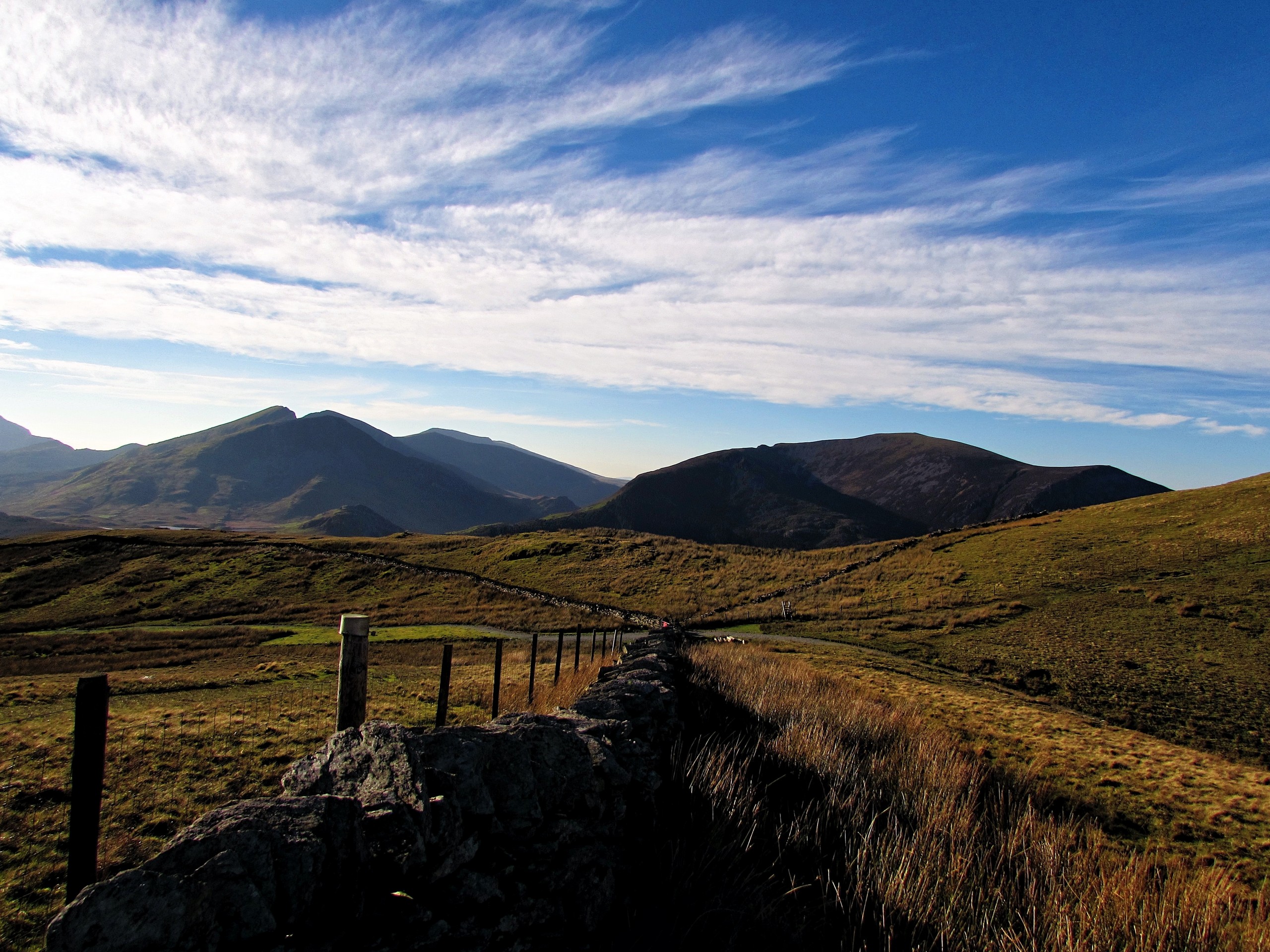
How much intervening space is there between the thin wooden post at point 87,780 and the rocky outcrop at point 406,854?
957 millimetres

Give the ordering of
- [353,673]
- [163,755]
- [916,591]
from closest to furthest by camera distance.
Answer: [353,673]
[163,755]
[916,591]

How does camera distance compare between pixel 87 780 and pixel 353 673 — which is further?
pixel 353 673

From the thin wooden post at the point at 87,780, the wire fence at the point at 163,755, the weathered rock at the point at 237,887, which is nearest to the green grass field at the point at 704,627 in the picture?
the wire fence at the point at 163,755

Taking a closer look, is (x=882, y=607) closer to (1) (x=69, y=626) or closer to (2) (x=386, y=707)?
(2) (x=386, y=707)

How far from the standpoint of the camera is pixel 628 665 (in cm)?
1009

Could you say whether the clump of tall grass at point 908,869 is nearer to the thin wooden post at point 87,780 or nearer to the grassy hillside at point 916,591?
the thin wooden post at point 87,780

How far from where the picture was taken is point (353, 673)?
530cm

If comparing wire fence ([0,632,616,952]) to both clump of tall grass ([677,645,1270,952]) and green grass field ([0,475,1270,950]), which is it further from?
clump of tall grass ([677,645,1270,952])

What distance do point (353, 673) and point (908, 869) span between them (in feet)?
15.1

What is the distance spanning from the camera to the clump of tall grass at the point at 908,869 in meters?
4.50

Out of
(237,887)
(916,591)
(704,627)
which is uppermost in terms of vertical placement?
(237,887)

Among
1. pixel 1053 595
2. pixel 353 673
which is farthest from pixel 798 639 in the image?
pixel 353 673

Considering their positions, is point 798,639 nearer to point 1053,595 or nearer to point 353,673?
point 1053,595

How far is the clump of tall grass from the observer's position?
14.8 ft
